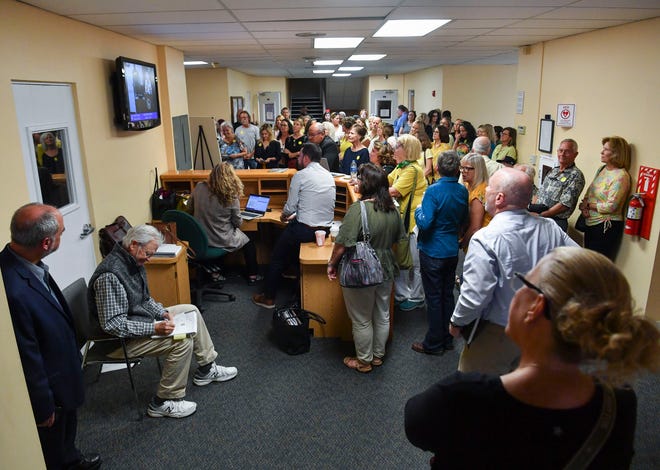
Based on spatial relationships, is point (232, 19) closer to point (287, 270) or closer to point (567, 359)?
point (287, 270)

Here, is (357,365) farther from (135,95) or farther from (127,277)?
(135,95)

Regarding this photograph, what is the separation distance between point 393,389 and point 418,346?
1.98 ft

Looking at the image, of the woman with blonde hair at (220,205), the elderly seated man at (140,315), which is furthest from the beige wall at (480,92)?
the elderly seated man at (140,315)

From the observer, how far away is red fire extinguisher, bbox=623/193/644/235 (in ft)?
13.2

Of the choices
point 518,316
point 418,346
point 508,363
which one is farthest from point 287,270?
point 518,316

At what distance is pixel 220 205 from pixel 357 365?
2.02 meters

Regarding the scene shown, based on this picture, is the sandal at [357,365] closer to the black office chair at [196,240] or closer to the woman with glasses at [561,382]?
the black office chair at [196,240]

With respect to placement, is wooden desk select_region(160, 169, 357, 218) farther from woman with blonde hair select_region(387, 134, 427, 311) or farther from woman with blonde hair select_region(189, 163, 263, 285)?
woman with blonde hair select_region(387, 134, 427, 311)

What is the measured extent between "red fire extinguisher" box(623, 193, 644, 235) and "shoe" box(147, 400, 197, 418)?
369cm

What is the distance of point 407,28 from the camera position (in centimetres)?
469

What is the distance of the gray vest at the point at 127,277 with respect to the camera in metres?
2.83

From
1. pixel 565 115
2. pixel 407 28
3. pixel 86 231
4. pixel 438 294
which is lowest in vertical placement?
pixel 438 294

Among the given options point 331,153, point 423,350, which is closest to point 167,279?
point 423,350

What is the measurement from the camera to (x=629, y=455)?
3.65 feet
